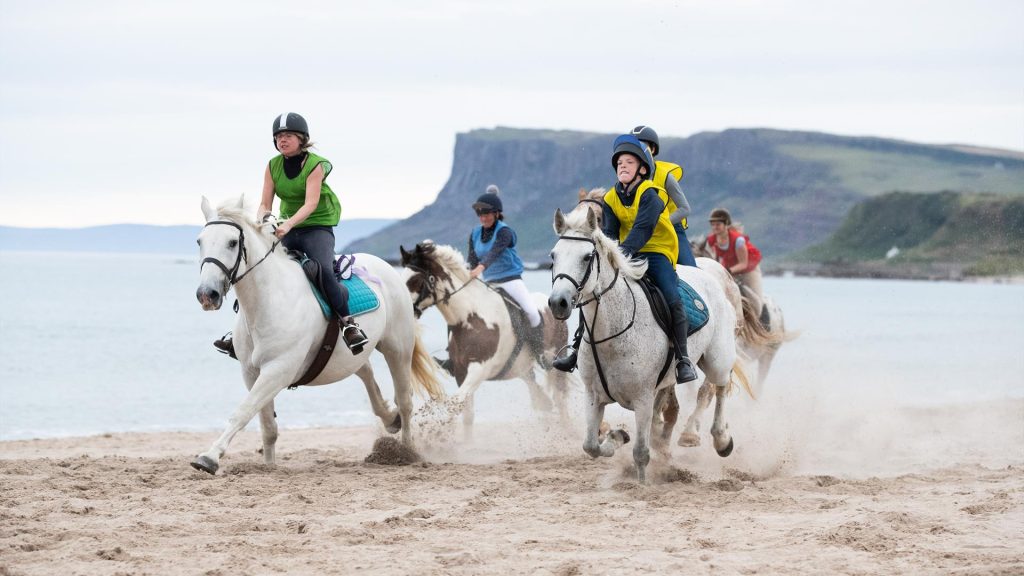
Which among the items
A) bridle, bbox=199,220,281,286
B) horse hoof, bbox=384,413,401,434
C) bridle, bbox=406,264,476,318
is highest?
bridle, bbox=199,220,281,286

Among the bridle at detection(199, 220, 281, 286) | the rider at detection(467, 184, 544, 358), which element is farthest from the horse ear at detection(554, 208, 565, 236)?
the rider at detection(467, 184, 544, 358)

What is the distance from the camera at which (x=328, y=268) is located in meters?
9.33

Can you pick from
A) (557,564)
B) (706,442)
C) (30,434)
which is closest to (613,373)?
(557,564)

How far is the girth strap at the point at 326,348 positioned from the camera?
9.39 m

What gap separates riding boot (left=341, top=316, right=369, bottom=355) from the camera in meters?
9.27

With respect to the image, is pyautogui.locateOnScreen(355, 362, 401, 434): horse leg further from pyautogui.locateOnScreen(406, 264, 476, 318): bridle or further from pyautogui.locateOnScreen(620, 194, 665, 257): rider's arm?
pyautogui.locateOnScreen(620, 194, 665, 257): rider's arm

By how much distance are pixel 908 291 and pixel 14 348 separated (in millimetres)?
78389

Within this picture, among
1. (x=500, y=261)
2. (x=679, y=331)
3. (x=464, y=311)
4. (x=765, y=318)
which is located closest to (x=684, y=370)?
(x=679, y=331)

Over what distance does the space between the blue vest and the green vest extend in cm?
327

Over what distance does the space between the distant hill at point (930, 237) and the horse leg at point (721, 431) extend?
114401 mm

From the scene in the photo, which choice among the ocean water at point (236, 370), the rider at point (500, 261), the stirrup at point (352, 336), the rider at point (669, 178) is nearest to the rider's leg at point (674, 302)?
the rider at point (669, 178)

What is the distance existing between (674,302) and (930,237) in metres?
139

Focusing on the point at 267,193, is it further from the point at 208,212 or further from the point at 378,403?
the point at 378,403

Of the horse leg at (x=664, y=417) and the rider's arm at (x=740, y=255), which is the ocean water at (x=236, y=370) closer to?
the rider's arm at (x=740, y=255)
